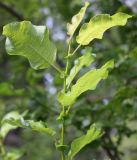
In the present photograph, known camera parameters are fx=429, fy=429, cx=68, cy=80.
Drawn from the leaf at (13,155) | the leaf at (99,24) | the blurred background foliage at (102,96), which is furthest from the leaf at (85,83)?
the leaf at (13,155)

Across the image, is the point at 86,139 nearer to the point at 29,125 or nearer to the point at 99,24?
the point at 29,125

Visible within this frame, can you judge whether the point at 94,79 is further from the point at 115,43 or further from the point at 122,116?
the point at 115,43

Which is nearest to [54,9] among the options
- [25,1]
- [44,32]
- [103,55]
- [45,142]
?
[25,1]

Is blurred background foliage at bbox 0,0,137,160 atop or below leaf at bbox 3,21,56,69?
below

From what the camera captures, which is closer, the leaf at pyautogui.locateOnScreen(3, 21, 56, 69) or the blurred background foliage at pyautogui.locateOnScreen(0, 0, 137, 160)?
the leaf at pyautogui.locateOnScreen(3, 21, 56, 69)

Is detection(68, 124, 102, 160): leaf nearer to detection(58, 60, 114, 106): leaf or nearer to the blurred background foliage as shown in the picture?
detection(58, 60, 114, 106): leaf

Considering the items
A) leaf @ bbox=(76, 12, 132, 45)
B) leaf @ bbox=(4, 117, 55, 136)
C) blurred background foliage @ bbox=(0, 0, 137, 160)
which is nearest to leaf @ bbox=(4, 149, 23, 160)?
blurred background foliage @ bbox=(0, 0, 137, 160)

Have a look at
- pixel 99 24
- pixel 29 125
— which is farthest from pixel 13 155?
pixel 99 24
